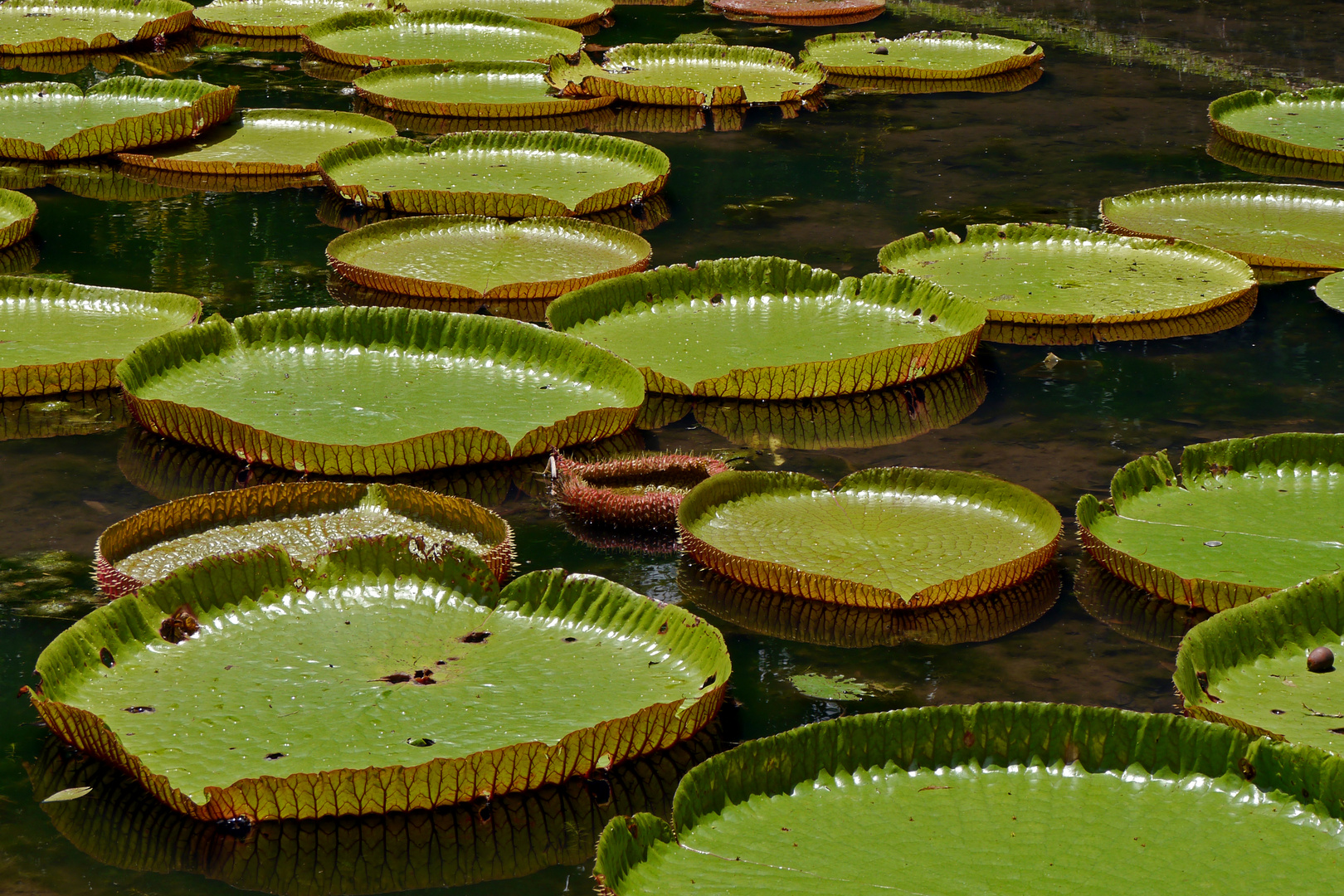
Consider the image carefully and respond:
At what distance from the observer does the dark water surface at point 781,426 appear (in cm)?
326

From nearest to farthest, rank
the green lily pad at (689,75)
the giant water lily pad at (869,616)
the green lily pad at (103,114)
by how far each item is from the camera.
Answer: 1. the giant water lily pad at (869,616)
2. the green lily pad at (103,114)
3. the green lily pad at (689,75)

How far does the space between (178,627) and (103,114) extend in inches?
241

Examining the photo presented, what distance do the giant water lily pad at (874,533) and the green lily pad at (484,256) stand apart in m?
2.11

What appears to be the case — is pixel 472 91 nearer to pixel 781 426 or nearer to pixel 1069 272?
pixel 1069 272

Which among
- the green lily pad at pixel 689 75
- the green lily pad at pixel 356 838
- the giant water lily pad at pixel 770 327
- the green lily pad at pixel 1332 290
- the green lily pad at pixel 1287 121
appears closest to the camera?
the green lily pad at pixel 356 838

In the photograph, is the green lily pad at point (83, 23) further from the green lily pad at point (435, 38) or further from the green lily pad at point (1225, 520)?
the green lily pad at point (1225, 520)

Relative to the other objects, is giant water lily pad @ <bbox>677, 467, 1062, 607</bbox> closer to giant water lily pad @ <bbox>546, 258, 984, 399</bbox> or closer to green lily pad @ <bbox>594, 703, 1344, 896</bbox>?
green lily pad @ <bbox>594, 703, 1344, 896</bbox>

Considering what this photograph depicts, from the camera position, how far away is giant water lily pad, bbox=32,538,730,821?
328cm

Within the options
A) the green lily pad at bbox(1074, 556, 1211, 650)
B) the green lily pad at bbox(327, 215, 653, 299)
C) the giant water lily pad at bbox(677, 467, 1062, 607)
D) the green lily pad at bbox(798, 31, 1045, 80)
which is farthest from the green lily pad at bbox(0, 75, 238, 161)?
the green lily pad at bbox(1074, 556, 1211, 650)

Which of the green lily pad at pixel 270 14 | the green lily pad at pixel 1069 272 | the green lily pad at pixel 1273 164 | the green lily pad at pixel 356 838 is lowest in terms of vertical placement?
the green lily pad at pixel 356 838

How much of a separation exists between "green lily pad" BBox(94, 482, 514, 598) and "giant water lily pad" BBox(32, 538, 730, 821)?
164 mm

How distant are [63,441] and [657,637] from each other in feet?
8.56

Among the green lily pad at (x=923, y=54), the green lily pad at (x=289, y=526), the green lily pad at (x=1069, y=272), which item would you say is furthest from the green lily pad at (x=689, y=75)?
the green lily pad at (x=289, y=526)

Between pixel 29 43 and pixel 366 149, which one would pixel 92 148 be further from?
pixel 29 43
